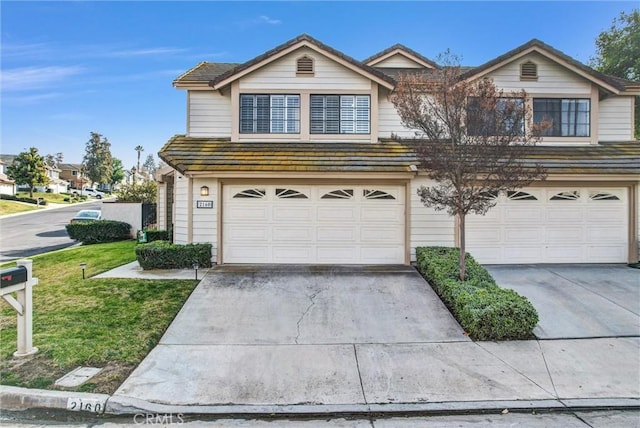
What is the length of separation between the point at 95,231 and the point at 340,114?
12.2 metres

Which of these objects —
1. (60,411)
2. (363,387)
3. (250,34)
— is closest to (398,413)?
(363,387)

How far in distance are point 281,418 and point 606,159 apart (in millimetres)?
11156

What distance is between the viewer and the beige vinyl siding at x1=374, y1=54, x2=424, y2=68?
13211 mm

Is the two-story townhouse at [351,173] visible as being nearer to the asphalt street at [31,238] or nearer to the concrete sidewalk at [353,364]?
the concrete sidewalk at [353,364]

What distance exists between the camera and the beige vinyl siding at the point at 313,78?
10.2 metres

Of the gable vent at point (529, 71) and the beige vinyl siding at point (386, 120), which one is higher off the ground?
the gable vent at point (529, 71)

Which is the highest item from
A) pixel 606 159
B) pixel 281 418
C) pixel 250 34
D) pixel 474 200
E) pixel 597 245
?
pixel 250 34

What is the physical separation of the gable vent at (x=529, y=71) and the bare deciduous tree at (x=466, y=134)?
4222 millimetres

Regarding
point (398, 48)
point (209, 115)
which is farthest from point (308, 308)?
point (398, 48)

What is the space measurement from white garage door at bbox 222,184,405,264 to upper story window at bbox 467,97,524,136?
332 cm

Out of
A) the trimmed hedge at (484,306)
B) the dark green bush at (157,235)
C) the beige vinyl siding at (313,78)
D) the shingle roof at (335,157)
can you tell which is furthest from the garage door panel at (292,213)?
the dark green bush at (157,235)

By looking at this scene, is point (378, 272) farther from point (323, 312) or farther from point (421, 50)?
point (421, 50)

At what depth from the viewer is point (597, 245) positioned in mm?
9797

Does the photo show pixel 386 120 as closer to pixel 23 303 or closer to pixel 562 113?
pixel 562 113
